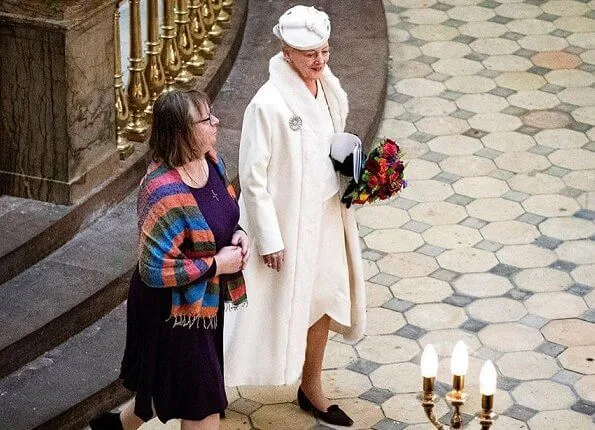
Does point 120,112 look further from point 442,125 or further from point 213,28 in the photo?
point 442,125

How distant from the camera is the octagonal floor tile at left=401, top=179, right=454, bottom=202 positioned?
778cm

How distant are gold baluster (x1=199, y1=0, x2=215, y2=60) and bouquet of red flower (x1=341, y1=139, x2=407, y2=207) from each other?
3003 mm

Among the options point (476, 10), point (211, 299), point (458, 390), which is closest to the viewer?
point (458, 390)

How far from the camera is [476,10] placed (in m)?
→ 10.5

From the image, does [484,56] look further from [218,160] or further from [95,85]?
[218,160]

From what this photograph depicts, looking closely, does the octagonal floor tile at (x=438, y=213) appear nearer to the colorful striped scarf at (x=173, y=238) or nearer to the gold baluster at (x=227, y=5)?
the gold baluster at (x=227, y=5)

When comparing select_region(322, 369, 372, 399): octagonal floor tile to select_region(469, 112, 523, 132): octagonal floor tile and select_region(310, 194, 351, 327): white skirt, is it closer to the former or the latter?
select_region(310, 194, 351, 327): white skirt

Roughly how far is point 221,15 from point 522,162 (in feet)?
6.85

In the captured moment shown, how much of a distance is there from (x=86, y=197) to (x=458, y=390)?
313 centimetres

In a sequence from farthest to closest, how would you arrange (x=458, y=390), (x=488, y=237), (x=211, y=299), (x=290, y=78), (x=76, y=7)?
(x=488, y=237)
(x=76, y=7)
(x=290, y=78)
(x=211, y=299)
(x=458, y=390)

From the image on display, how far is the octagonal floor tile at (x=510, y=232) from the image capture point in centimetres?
733

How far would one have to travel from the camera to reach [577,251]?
725cm

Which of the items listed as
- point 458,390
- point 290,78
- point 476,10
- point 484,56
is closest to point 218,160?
point 290,78

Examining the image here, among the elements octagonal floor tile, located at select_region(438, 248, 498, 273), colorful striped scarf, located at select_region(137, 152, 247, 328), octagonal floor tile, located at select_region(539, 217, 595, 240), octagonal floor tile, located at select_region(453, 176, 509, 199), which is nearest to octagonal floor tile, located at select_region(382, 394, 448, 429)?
octagonal floor tile, located at select_region(438, 248, 498, 273)
